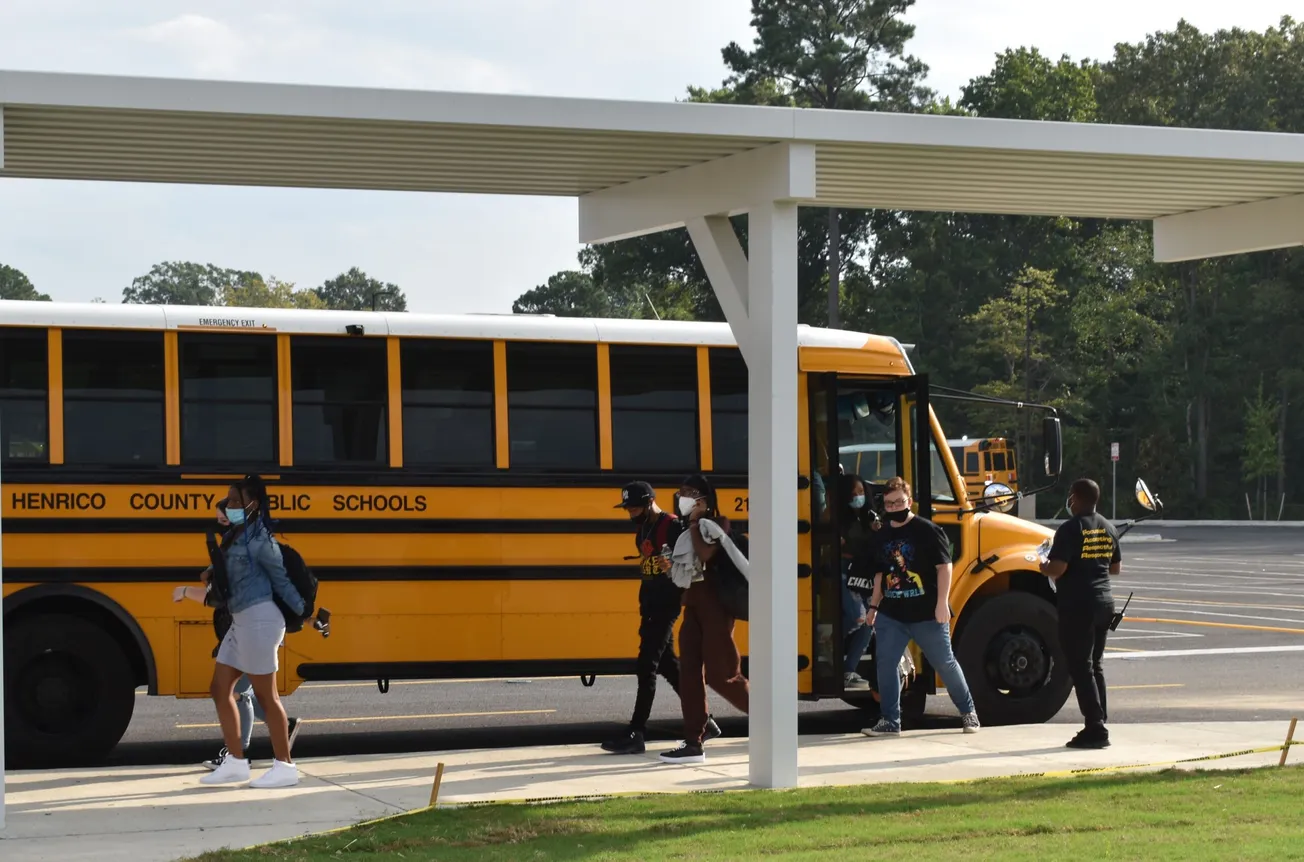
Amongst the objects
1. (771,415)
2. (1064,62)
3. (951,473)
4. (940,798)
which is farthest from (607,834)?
(1064,62)

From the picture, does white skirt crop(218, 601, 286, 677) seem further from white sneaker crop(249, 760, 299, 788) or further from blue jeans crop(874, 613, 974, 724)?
blue jeans crop(874, 613, 974, 724)

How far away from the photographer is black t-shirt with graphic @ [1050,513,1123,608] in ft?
36.0

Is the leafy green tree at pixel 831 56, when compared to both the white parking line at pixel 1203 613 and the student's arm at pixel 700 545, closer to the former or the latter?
the white parking line at pixel 1203 613

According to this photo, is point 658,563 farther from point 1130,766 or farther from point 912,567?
point 1130,766

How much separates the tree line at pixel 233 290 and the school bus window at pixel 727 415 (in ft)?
240

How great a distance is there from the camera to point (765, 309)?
9625mm

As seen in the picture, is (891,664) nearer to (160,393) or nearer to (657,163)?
(657,163)

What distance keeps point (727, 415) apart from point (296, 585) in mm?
3577

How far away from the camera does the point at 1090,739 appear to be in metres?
11.1

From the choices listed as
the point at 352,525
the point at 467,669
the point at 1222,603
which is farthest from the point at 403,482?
the point at 1222,603

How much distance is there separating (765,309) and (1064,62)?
6852cm

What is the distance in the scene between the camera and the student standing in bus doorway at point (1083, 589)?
11.0 m

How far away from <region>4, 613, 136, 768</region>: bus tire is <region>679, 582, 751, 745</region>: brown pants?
330cm

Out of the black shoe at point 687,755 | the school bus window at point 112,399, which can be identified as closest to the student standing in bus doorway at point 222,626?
the school bus window at point 112,399
